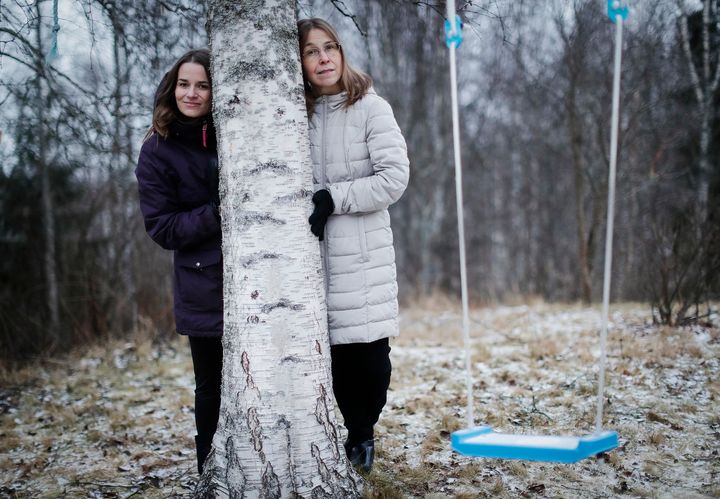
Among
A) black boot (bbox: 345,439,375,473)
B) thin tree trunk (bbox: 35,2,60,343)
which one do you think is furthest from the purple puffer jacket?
thin tree trunk (bbox: 35,2,60,343)

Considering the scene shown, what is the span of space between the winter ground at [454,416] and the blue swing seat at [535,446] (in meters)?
0.55

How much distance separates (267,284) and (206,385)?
0.68 meters

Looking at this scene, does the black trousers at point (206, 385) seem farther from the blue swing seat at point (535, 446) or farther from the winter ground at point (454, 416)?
the blue swing seat at point (535, 446)

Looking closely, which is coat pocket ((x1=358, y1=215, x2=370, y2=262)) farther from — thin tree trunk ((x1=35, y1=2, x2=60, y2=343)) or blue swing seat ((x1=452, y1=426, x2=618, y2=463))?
thin tree trunk ((x1=35, y1=2, x2=60, y2=343))

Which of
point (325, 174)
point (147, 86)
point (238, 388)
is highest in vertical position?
point (147, 86)

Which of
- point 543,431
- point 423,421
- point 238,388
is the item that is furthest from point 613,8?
Result: point 423,421

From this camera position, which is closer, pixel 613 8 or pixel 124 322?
pixel 613 8

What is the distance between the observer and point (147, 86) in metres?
4.47

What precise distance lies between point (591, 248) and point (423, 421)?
18.6 feet

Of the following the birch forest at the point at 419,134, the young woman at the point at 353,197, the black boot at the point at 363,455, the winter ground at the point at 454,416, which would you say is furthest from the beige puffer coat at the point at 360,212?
the birch forest at the point at 419,134

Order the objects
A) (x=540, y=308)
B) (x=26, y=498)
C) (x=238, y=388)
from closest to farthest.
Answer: (x=238, y=388)
(x=26, y=498)
(x=540, y=308)

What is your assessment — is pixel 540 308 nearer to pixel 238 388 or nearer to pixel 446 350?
pixel 446 350

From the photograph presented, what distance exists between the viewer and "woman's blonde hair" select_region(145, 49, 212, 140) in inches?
94.9

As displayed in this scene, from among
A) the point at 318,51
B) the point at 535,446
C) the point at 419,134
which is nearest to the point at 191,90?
the point at 318,51
